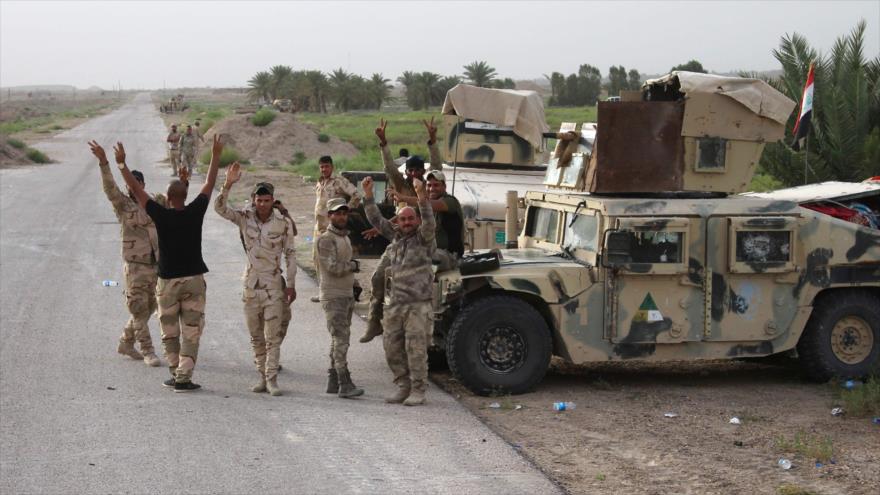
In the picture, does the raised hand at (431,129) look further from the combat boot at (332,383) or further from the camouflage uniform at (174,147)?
the camouflage uniform at (174,147)

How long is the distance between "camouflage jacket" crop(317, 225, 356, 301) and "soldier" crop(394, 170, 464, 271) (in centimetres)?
71

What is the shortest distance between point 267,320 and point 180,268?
805 millimetres

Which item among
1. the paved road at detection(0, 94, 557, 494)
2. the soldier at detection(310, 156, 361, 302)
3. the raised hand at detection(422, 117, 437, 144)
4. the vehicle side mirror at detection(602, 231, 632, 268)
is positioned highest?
the raised hand at detection(422, 117, 437, 144)

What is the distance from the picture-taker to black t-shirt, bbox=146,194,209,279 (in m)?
8.66

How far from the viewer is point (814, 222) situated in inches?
358

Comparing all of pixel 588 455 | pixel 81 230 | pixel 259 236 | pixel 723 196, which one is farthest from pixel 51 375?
pixel 81 230

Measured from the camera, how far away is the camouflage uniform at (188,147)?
2900cm

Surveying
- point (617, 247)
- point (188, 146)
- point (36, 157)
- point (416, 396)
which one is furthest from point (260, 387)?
point (36, 157)

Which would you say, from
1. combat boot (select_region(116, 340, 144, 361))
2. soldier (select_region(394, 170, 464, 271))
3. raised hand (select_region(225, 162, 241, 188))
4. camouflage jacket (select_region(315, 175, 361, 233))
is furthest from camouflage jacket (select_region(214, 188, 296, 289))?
camouflage jacket (select_region(315, 175, 361, 233))

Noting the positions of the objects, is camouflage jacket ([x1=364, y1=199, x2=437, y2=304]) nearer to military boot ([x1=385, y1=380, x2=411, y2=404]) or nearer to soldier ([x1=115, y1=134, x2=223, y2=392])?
military boot ([x1=385, y1=380, x2=411, y2=404])

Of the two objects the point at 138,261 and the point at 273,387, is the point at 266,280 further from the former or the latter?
the point at 138,261

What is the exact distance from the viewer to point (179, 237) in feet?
28.7

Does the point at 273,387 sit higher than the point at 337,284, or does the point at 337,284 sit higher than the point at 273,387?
the point at 337,284

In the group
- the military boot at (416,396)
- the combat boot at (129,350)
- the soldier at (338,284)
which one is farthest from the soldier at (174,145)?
the military boot at (416,396)
